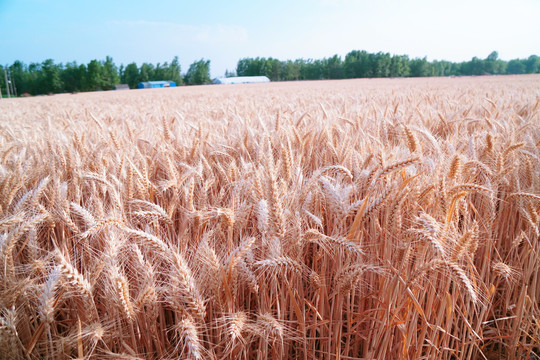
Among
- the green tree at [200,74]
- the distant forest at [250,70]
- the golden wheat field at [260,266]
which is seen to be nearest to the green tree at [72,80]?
the distant forest at [250,70]

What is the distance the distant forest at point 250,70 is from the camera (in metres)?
60.5

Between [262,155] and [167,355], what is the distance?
1015mm

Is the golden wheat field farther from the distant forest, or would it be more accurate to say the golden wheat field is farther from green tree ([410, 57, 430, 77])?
green tree ([410, 57, 430, 77])

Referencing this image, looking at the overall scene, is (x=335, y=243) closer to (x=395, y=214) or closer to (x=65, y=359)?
(x=395, y=214)

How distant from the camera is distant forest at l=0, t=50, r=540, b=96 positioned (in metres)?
60.5

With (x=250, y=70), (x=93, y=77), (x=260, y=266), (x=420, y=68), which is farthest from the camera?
(x=250, y=70)

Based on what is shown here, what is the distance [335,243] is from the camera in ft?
3.10

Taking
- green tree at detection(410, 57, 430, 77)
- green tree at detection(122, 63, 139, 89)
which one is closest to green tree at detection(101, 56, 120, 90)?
green tree at detection(122, 63, 139, 89)

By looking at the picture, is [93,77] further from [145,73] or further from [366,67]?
[366,67]

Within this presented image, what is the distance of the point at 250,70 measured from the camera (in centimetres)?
8250

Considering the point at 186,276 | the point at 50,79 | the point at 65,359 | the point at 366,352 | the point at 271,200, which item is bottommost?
the point at 366,352

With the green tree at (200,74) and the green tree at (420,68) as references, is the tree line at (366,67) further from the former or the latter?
the green tree at (200,74)

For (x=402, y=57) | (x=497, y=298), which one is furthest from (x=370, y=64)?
(x=497, y=298)

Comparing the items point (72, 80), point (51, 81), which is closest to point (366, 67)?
point (72, 80)
